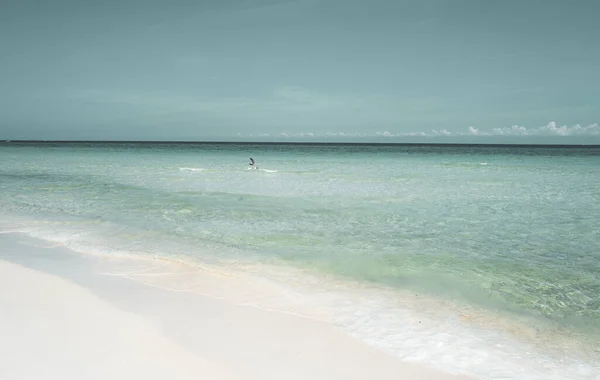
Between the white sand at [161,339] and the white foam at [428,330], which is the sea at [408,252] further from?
the white sand at [161,339]

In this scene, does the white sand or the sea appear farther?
the sea

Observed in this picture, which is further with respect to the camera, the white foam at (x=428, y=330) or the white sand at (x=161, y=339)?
the white foam at (x=428, y=330)

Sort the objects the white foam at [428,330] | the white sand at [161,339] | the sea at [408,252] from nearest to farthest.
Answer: the white sand at [161,339] → the white foam at [428,330] → the sea at [408,252]

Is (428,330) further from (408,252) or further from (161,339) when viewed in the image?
(408,252)

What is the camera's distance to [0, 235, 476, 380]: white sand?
10.6 feet

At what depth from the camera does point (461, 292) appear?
5270 millimetres

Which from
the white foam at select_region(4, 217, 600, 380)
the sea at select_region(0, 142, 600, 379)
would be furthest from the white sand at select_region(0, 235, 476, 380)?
the sea at select_region(0, 142, 600, 379)

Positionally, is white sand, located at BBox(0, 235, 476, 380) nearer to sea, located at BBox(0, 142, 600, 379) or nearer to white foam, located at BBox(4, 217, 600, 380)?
white foam, located at BBox(4, 217, 600, 380)

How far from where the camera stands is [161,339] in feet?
12.1

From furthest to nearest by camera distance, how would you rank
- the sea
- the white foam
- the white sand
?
the sea < the white foam < the white sand

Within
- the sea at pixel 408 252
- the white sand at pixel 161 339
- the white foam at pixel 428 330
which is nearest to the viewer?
the white sand at pixel 161 339

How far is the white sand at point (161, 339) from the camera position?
3227mm

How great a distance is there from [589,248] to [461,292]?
13.0 ft

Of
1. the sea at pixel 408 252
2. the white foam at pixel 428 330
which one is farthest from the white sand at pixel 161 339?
the sea at pixel 408 252
